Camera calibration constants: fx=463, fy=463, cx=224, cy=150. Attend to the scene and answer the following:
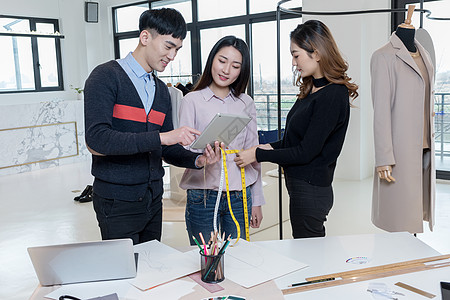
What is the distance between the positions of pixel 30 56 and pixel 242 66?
7471 millimetres

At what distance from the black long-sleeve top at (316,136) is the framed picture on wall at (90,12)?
767 cm

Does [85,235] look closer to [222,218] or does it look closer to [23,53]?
[222,218]

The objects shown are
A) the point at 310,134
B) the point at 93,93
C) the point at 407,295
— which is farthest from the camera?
the point at 310,134

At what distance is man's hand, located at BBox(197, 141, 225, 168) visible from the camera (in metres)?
1.89

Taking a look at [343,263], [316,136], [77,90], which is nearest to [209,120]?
[316,136]

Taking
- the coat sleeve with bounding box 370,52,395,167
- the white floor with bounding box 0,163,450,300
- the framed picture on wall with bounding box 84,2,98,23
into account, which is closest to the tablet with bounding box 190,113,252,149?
the coat sleeve with bounding box 370,52,395,167

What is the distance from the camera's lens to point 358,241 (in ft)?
5.83

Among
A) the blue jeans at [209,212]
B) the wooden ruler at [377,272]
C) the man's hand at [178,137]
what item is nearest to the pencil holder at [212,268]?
the wooden ruler at [377,272]

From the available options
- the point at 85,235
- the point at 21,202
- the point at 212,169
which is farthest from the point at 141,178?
the point at 21,202

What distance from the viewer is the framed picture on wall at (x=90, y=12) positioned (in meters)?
8.81

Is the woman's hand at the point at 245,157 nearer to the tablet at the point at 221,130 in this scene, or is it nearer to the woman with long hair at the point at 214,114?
the woman with long hair at the point at 214,114

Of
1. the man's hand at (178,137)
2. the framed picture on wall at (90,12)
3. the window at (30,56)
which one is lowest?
the man's hand at (178,137)

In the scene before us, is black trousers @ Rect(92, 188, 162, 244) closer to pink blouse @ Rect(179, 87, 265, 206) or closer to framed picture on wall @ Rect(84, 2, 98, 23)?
pink blouse @ Rect(179, 87, 265, 206)

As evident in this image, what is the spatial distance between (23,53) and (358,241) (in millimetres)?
8075
